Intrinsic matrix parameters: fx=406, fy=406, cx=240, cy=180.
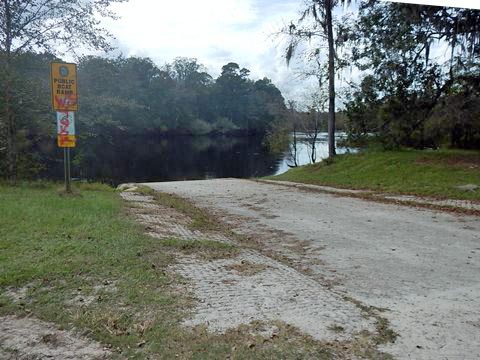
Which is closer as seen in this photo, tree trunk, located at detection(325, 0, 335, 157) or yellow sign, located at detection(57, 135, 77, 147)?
yellow sign, located at detection(57, 135, 77, 147)

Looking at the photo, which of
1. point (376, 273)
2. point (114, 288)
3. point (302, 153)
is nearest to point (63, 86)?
point (114, 288)

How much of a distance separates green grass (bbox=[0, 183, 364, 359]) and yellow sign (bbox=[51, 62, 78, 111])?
125 inches

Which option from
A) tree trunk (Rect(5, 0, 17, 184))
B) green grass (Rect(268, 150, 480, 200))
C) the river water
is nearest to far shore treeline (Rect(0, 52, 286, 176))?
the river water

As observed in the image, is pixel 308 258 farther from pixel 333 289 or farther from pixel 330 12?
pixel 330 12

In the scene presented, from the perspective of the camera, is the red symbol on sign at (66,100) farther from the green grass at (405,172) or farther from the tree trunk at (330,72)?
the tree trunk at (330,72)

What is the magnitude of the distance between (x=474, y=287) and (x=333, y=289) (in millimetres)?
1452

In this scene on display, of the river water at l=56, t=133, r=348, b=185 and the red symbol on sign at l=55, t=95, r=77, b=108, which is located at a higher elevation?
the red symbol on sign at l=55, t=95, r=77, b=108

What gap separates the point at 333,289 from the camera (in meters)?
4.07

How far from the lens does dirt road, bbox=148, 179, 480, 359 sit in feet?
10.4

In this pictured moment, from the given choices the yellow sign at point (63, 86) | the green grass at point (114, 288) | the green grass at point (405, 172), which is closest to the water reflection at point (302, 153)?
the green grass at point (405, 172)

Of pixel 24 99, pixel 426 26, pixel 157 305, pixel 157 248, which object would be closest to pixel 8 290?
pixel 157 305

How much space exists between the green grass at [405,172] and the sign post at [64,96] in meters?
9.09

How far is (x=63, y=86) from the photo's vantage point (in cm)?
859

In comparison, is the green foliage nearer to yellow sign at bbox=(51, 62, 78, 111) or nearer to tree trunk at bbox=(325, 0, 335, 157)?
tree trunk at bbox=(325, 0, 335, 157)
